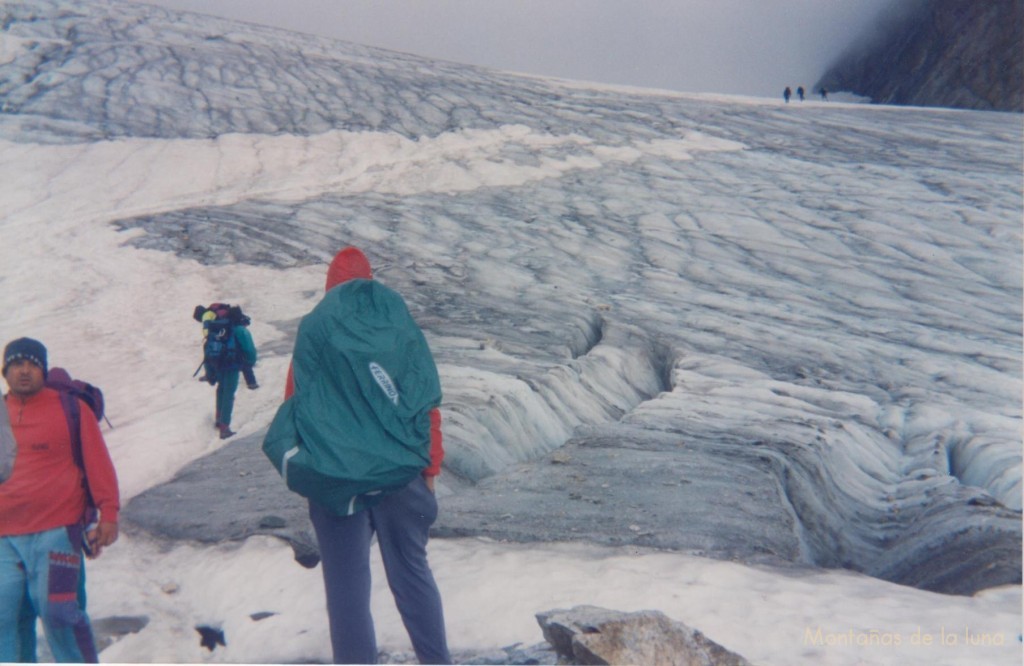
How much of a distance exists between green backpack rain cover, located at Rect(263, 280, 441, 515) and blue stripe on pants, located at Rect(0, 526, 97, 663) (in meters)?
0.80

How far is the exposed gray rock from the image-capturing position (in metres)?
2.38

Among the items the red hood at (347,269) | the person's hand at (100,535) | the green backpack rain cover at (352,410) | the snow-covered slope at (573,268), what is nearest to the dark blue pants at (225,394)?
the snow-covered slope at (573,268)

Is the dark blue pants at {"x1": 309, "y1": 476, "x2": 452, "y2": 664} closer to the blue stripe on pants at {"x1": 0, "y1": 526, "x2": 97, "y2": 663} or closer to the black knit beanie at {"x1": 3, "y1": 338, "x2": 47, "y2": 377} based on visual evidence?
the blue stripe on pants at {"x1": 0, "y1": 526, "x2": 97, "y2": 663}

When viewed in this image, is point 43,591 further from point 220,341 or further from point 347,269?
point 220,341

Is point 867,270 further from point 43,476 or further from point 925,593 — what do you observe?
point 43,476

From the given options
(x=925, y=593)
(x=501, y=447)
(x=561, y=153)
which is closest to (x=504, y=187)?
(x=561, y=153)

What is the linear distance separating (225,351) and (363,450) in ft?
9.01

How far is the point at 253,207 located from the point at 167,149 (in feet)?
5.23

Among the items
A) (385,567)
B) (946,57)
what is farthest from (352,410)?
(946,57)

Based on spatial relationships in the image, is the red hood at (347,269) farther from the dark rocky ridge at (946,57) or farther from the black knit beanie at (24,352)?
the dark rocky ridge at (946,57)

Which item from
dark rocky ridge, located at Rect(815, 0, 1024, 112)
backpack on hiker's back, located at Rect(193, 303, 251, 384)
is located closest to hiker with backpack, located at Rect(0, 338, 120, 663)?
backpack on hiker's back, located at Rect(193, 303, 251, 384)

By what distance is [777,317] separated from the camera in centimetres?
711

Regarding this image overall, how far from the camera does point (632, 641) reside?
2402 mm

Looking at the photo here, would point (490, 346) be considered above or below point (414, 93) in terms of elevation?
below
